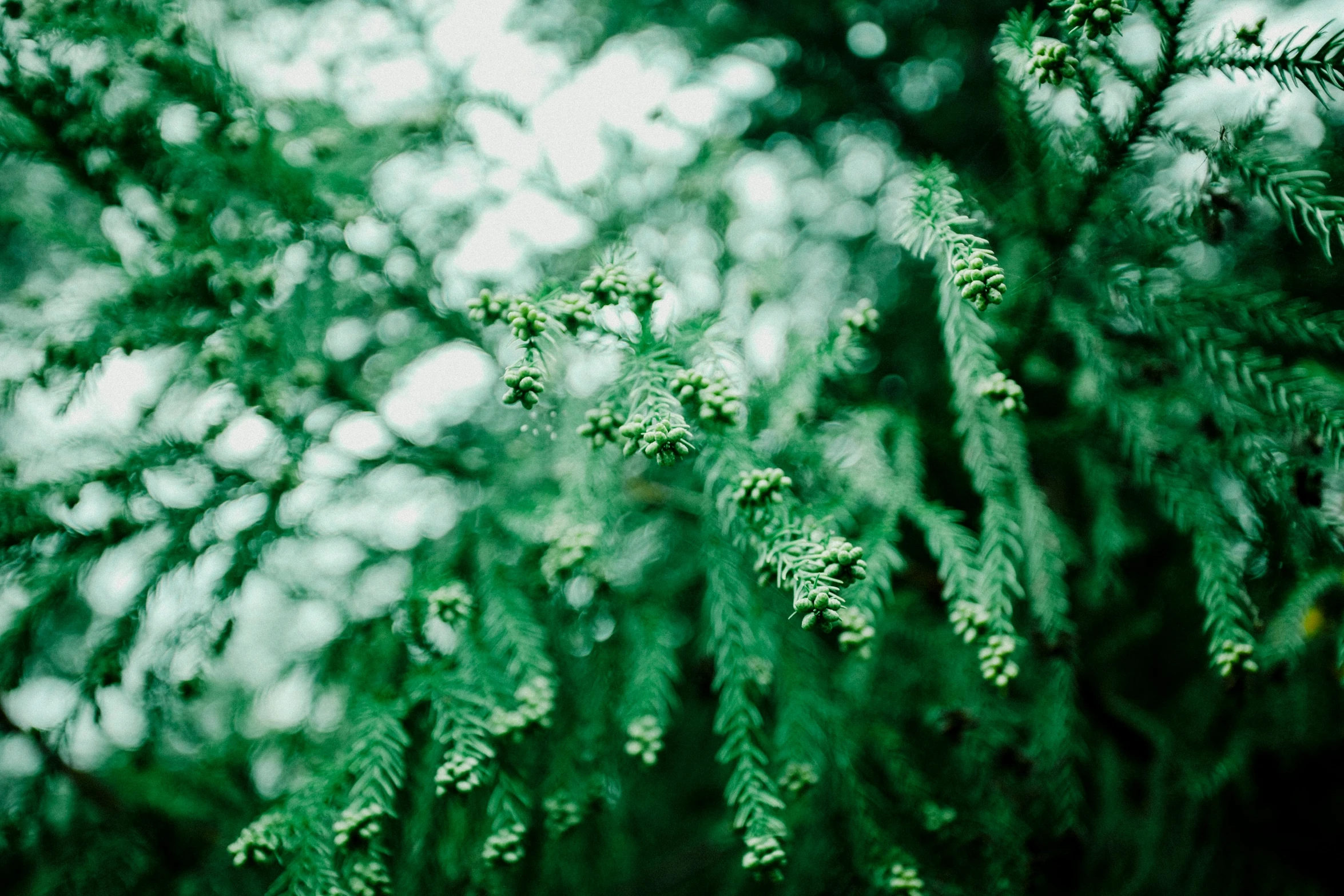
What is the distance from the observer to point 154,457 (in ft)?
5.13

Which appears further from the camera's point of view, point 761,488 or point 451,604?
point 451,604

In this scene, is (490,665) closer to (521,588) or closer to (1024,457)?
(521,588)

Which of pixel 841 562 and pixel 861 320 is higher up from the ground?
pixel 861 320

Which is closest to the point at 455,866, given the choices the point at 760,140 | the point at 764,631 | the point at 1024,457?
the point at 764,631

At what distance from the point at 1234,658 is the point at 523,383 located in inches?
49.0

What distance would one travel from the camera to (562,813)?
1399mm

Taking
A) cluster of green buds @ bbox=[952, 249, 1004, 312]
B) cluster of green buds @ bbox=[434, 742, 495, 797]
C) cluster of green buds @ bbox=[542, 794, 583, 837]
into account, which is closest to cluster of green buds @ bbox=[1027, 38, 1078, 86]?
cluster of green buds @ bbox=[952, 249, 1004, 312]

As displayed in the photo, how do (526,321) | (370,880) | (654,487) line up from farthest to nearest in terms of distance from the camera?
1. (654,487)
2. (370,880)
3. (526,321)

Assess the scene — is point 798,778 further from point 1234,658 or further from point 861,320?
point 861,320

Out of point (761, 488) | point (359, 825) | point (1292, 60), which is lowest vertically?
point (359, 825)

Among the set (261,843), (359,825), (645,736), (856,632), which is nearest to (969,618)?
(856,632)

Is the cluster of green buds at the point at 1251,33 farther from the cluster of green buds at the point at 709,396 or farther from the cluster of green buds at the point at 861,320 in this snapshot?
the cluster of green buds at the point at 709,396

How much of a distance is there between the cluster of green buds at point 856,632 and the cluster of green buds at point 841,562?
0.19 m

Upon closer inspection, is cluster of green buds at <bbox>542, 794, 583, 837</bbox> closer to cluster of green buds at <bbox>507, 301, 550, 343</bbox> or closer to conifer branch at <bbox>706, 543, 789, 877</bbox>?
conifer branch at <bbox>706, 543, 789, 877</bbox>
